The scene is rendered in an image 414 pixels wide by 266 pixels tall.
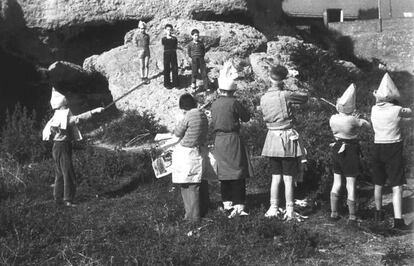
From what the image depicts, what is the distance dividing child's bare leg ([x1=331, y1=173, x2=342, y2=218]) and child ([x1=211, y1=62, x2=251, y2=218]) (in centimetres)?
86

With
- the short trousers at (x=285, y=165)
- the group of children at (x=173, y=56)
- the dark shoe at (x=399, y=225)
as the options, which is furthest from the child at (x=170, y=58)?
the dark shoe at (x=399, y=225)

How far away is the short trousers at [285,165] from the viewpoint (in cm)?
593

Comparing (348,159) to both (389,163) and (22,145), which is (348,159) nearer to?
(389,163)

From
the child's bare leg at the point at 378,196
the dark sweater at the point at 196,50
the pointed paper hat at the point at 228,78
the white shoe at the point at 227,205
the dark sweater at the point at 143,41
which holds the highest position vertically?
the dark sweater at the point at 143,41

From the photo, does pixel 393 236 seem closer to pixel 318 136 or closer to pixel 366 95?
pixel 318 136

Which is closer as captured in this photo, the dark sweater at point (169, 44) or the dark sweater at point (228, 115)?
the dark sweater at point (228, 115)

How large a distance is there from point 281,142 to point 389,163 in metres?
1.05

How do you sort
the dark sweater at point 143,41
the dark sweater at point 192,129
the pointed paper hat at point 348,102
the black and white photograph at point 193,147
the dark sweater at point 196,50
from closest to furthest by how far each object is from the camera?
1. the black and white photograph at point 193,147
2. the pointed paper hat at point 348,102
3. the dark sweater at point 192,129
4. the dark sweater at point 196,50
5. the dark sweater at point 143,41

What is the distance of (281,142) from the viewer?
5871 millimetres

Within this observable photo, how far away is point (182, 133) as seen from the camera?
5.96 m

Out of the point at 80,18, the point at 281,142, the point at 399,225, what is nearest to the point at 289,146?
the point at 281,142

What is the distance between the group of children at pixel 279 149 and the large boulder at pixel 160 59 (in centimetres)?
548

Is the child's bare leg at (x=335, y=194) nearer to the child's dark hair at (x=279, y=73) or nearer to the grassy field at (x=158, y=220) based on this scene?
the grassy field at (x=158, y=220)

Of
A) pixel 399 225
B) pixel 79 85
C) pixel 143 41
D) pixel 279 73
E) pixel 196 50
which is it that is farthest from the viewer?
pixel 79 85
